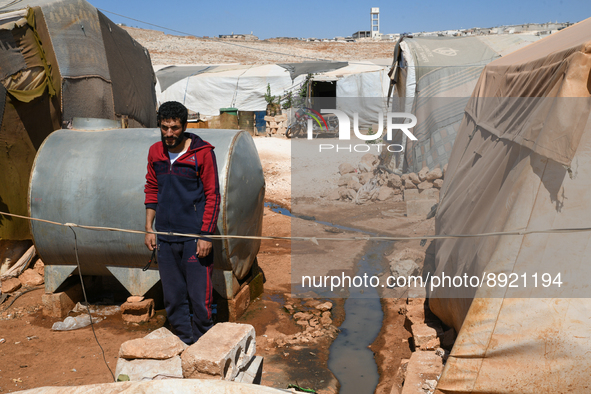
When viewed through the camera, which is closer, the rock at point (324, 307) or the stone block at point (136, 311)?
the stone block at point (136, 311)

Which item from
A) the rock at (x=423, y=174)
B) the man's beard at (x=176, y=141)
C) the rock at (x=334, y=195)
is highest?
the man's beard at (x=176, y=141)

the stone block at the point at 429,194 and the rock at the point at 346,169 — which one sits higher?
the rock at the point at 346,169

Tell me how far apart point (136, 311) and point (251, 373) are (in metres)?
2.00

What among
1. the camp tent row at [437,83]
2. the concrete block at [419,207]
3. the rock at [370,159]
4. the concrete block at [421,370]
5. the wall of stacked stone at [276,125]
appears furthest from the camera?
the wall of stacked stone at [276,125]

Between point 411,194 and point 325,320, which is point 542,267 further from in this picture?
point 411,194

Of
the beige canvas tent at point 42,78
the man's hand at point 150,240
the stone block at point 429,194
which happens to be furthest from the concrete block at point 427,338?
the stone block at point 429,194

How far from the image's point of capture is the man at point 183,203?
347cm

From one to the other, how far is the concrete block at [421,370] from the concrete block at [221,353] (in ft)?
3.46

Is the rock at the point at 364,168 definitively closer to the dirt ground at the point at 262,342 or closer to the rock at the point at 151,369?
the dirt ground at the point at 262,342

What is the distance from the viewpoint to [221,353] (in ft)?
8.68

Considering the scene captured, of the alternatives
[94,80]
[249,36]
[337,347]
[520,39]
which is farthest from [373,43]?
[337,347]

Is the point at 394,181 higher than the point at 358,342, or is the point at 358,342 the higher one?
the point at 394,181

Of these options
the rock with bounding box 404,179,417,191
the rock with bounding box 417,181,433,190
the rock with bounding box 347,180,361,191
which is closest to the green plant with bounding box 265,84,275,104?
the rock with bounding box 347,180,361,191

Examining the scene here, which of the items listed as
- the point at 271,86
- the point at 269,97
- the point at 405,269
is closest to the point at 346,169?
the point at 405,269
